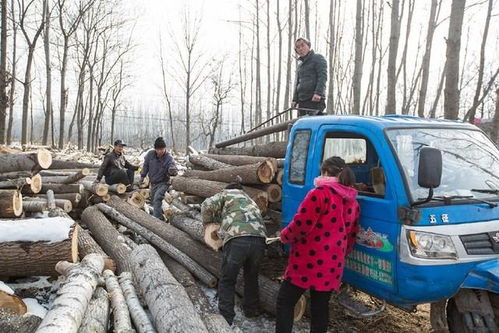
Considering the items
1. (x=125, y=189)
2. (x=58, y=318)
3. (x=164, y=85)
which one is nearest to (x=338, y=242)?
(x=58, y=318)

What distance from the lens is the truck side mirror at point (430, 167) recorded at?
134 inches

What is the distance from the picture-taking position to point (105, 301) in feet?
15.2

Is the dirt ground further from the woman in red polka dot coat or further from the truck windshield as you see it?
the truck windshield

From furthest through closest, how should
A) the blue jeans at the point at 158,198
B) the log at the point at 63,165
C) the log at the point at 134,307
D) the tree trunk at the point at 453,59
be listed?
the log at the point at 63,165 → the blue jeans at the point at 158,198 → the tree trunk at the point at 453,59 → the log at the point at 134,307

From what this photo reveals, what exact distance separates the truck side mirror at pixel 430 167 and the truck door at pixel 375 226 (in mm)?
482

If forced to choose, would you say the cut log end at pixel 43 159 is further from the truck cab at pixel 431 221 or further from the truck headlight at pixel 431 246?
the truck headlight at pixel 431 246

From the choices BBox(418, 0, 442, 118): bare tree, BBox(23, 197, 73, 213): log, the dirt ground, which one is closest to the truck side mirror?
the dirt ground

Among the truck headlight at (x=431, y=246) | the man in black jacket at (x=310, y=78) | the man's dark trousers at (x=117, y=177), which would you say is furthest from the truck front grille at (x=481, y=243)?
the man's dark trousers at (x=117, y=177)

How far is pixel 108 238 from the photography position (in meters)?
7.53

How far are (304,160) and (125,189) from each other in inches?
272

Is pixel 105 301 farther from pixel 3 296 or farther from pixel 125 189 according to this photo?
pixel 125 189

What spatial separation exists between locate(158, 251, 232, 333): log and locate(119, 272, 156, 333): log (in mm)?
584

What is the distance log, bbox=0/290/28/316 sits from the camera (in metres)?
4.54

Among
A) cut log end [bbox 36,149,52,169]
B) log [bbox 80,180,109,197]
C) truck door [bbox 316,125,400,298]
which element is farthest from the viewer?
log [bbox 80,180,109,197]
